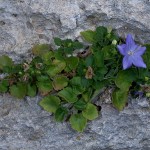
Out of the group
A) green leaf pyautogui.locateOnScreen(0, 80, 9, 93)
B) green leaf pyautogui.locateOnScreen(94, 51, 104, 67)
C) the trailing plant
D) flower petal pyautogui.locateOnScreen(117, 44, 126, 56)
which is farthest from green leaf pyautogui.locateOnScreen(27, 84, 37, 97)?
flower petal pyautogui.locateOnScreen(117, 44, 126, 56)

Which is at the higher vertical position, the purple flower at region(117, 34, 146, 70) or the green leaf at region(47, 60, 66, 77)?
the purple flower at region(117, 34, 146, 70)

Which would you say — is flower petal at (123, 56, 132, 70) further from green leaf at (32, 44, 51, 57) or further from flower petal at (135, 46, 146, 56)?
green leaf at (32, 44, 51, 57)

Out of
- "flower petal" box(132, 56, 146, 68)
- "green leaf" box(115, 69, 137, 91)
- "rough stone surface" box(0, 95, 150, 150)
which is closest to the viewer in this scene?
"flower petal" box(132, 56, 146, 68)

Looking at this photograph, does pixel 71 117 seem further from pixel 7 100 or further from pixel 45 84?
pixel 7 100

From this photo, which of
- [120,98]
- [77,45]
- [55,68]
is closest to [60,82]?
[55,68]

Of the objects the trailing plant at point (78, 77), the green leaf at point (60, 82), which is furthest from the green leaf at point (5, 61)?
the green leaf at point (60, 82)

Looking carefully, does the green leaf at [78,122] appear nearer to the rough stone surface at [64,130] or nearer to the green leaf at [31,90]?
the rough stone surface at [64,130]

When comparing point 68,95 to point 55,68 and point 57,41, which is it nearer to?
point 55,68

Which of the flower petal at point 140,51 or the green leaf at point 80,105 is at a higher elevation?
the flower petal at point 140,51
